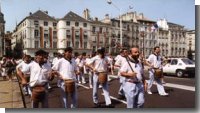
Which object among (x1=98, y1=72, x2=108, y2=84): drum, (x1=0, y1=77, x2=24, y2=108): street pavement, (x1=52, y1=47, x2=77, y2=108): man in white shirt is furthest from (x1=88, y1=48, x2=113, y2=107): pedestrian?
(x1=0, y1=77, x2=24, y2=108): street pavement

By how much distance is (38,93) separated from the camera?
233 inches

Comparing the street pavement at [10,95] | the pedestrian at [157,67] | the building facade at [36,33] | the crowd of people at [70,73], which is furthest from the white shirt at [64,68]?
the pedestrian at [157,67]

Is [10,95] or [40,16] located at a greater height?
[40,16]

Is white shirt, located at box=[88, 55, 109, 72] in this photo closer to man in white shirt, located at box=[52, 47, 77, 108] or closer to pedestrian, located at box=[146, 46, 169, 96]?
man in white shirt, located at box=[52, 47, 77, 108]

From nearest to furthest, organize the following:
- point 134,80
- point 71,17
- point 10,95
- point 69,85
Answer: point 134,80
point 69,85
point 71,17
point 10,95

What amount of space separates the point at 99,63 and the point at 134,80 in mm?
1847

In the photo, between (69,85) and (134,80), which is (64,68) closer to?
(69,85)

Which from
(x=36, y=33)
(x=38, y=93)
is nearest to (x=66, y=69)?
(x=38, y=93)

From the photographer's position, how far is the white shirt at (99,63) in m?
7.47

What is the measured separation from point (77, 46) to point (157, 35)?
5.41ft

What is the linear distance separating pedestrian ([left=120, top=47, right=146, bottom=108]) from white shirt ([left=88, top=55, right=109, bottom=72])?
1643 mm

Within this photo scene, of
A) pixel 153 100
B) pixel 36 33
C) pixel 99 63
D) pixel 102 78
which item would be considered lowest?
pixel 153 100

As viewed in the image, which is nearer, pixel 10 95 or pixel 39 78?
pixel 39 78

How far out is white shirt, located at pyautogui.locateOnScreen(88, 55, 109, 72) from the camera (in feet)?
24.5
